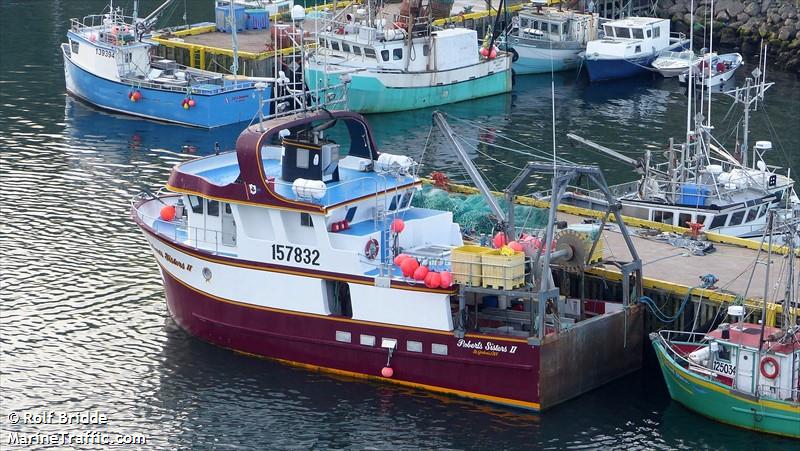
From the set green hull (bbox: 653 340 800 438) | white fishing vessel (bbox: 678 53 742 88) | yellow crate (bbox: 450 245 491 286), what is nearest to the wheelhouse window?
white fishing vessel (bbox: 678 53 742 88)

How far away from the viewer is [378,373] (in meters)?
43.6

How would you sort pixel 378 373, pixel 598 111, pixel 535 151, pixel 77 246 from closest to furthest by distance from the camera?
pixel 378 373, pixel 77 246, pixel 535 151, pixel 598 111

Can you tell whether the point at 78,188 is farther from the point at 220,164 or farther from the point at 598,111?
the point at 598,111

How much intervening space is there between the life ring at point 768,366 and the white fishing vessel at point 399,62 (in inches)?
1491

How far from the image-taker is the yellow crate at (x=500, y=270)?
135 ft

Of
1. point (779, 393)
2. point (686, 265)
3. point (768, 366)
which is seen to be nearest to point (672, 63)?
point (686, 265)

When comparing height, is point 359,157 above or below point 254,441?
above

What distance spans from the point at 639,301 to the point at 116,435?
1478cm

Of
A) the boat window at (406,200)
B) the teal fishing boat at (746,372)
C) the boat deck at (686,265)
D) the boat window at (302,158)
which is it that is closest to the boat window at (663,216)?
the boat deck at (686,265)

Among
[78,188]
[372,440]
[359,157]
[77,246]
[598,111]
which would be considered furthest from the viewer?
[598,111]

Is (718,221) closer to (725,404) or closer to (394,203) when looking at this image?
(725,404)

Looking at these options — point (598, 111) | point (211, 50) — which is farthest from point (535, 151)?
point (211, 50)

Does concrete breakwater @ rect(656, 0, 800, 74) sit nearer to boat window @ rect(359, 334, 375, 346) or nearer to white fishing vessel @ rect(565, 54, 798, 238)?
white fishing vessel @ rect(565, 54, 798, 238)

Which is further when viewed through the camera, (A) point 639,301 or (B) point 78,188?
(B) point 78,188
